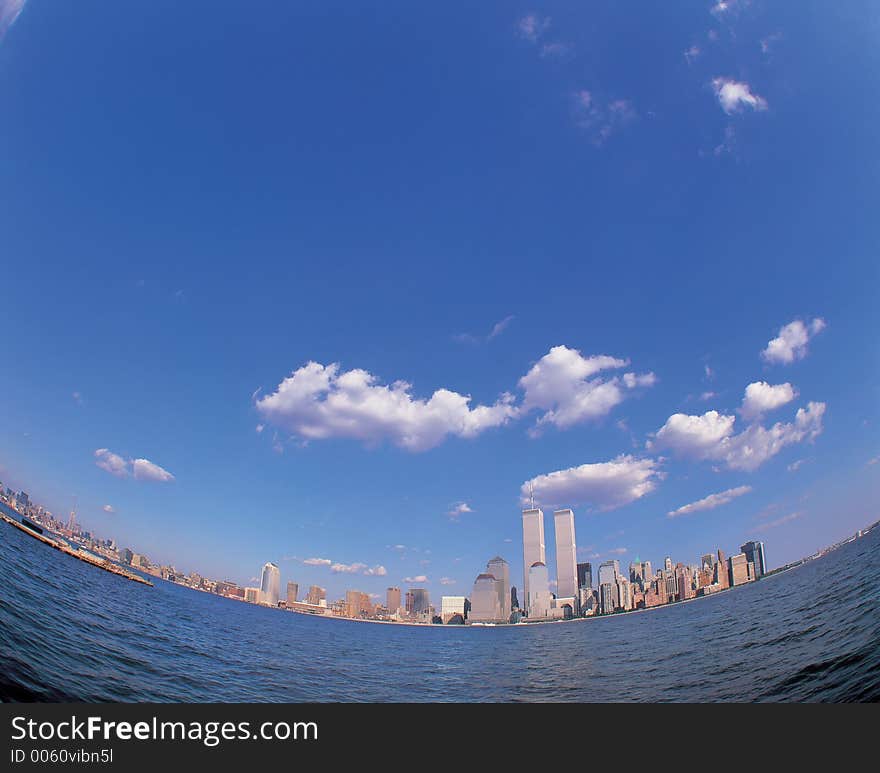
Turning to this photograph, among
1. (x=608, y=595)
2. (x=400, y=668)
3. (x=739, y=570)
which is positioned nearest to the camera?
(x=400, y=668)

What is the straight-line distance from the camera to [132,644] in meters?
20.6

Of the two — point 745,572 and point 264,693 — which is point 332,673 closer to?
point 264,693

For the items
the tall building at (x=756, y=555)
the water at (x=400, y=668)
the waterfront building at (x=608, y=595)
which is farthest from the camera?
the waterfront building at (x=608, y=595)

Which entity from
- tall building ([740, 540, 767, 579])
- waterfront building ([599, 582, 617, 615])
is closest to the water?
tall building ([740, 540, 767, 579])

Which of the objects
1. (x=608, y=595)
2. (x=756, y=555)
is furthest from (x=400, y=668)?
(x=608, y=595)

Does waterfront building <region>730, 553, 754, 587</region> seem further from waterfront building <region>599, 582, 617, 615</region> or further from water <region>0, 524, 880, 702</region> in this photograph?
waterfront building <region>599, 582, 617, 615</region>

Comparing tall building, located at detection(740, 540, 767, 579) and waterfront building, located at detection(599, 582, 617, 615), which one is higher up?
tall building, located at detection(740, 540, 767, 579)

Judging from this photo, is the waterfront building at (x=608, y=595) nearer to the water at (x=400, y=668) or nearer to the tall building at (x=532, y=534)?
the tall building at (x=532, y=534)

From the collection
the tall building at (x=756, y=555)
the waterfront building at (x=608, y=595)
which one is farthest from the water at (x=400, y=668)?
the waterfront building at (x=608, y=595)

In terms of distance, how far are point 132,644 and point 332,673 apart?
1221 cm

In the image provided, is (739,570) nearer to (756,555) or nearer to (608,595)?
(756,555)
